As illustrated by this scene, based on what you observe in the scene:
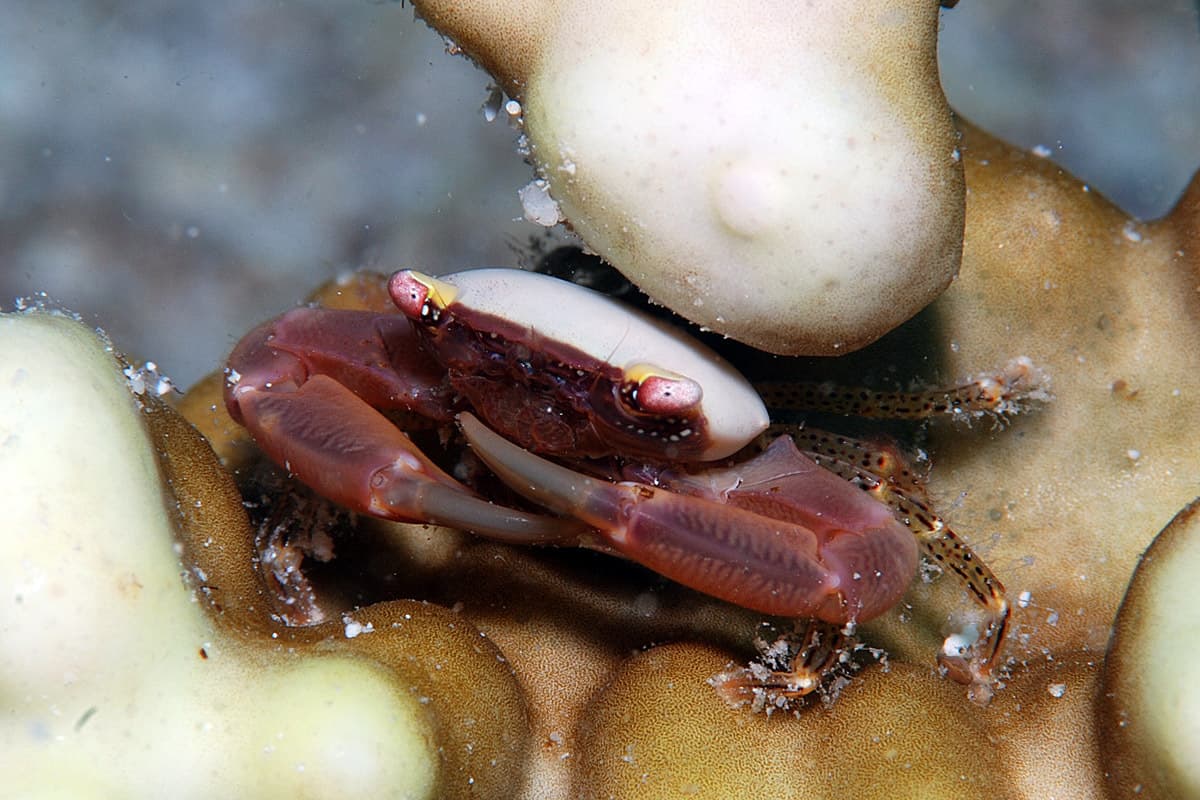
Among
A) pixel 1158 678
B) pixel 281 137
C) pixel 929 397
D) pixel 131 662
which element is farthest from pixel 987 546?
pixel 281 137

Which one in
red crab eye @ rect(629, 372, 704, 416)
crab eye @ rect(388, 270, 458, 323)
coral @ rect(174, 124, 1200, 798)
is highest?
crab eye @ rect(388, 270, 458, 323)

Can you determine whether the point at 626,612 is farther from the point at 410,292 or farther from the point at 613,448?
the point at 410,292

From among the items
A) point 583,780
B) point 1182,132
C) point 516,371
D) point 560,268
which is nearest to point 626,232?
point 516,371

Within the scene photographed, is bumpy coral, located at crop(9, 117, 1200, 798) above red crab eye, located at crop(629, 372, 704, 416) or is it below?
below

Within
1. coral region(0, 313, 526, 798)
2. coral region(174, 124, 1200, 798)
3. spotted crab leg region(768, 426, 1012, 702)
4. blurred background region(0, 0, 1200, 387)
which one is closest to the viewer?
coral region(0, 313, 526, 798)

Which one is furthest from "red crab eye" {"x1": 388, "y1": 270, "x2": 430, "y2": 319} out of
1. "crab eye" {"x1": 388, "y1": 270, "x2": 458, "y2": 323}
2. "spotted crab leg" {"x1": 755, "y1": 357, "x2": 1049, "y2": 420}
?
"spotted crab leg" {"x1": 755, "y1": 357, "x2": 1049, "y2": 420}

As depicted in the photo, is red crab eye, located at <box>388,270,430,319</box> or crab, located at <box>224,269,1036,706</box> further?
red crab eye, located at <box>388,270,430,319</box>

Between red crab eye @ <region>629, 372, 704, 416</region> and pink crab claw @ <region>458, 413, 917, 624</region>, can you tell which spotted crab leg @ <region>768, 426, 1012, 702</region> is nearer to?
pink crab claw @ <region>458, 413, 917, 624</region>
